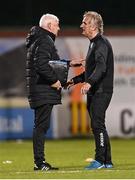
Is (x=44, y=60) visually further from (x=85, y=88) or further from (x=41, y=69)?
(x=85, y=88)

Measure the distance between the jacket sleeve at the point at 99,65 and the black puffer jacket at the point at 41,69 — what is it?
0.56 meters

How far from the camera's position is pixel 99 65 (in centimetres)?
1197

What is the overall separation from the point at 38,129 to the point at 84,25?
158cm

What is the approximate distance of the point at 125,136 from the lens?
20.7 metres

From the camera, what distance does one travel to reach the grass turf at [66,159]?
11312 millimetres

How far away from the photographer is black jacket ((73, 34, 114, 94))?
39.4 ft

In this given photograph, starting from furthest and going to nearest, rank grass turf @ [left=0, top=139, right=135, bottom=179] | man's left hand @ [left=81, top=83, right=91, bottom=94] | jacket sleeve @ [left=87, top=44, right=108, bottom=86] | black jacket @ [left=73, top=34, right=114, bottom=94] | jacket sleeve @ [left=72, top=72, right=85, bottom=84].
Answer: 1. jacket sleeve @ [left=72, top=72, right=85, bottom=84]
2. black jacket @ [left=73, top=34, right=114, bottom=94]
3. jacket sleeve @ [left=87, top=44, right=108, bottom=86]
4. man's left hand @ [left=81, top=83, right=91, bottom=94]
5. grass turf @ [left=0, top=139, right=135, bottom=179]

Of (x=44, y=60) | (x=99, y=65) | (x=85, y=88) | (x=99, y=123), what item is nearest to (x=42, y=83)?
(x=44, y=60)

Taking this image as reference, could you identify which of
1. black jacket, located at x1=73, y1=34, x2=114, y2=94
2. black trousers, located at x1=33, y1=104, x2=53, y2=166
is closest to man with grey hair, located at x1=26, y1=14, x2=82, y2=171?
black trousers, located at x1=33, y1=104, x2=53, y2=166

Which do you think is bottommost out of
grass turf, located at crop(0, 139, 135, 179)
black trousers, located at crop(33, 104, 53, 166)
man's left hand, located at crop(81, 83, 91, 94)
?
grass turf, located at crop(0, 139, 135, 179)

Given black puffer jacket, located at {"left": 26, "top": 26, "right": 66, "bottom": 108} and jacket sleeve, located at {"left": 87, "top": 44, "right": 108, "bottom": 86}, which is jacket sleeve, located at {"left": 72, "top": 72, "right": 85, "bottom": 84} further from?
jacket sleeve, located at {"left": 87, "top": 44, "right": 108, "bottom": 86}

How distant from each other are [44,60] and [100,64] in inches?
30.2

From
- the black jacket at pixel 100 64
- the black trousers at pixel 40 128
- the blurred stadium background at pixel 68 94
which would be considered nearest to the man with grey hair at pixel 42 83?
the black trousers at pixel 40 128

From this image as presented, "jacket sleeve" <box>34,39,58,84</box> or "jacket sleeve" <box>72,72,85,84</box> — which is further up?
"jacket sleeve" <box>34,39,58,84</box>
